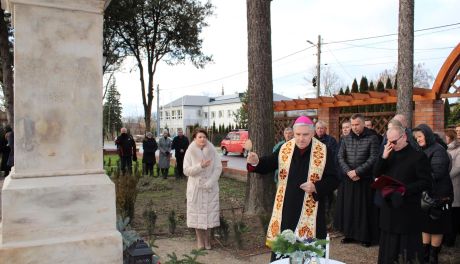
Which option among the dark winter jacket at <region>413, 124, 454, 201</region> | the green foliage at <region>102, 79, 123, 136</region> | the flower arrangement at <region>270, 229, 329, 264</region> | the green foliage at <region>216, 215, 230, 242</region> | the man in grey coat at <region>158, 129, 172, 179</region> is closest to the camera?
the flower arrangement at <region>270, 229, 329, 264</region>

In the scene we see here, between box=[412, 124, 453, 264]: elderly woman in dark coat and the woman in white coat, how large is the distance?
263 centimetres

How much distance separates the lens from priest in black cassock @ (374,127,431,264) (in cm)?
418

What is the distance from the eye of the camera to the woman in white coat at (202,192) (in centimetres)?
571

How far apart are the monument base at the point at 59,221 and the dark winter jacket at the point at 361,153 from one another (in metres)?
3.99

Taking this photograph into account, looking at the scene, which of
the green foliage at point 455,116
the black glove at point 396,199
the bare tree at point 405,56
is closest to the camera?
the black glove at point 396,199

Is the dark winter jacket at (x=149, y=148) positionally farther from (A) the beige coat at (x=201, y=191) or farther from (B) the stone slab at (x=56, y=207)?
(B) the stone slab at (x=56, y=207)

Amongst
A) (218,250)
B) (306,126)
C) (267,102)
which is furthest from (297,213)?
(267,102)

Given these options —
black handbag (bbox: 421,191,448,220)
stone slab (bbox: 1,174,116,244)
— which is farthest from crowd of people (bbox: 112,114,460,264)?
stone slab (bbox: 1,174,116,244)

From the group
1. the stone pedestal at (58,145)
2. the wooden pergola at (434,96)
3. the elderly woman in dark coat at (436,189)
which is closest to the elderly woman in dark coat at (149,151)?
the wooden pergola at (434,96)

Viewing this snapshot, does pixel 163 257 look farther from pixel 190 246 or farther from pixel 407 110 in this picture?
pixel 407 110

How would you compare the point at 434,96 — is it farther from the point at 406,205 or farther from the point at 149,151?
the point at 149,151

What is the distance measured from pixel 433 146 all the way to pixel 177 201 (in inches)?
227

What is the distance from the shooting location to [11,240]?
2.72 m

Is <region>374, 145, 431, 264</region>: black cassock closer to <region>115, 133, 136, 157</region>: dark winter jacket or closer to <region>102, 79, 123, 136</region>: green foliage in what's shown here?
<region>115, 133, 136, 157</region>: dark winter jacket
